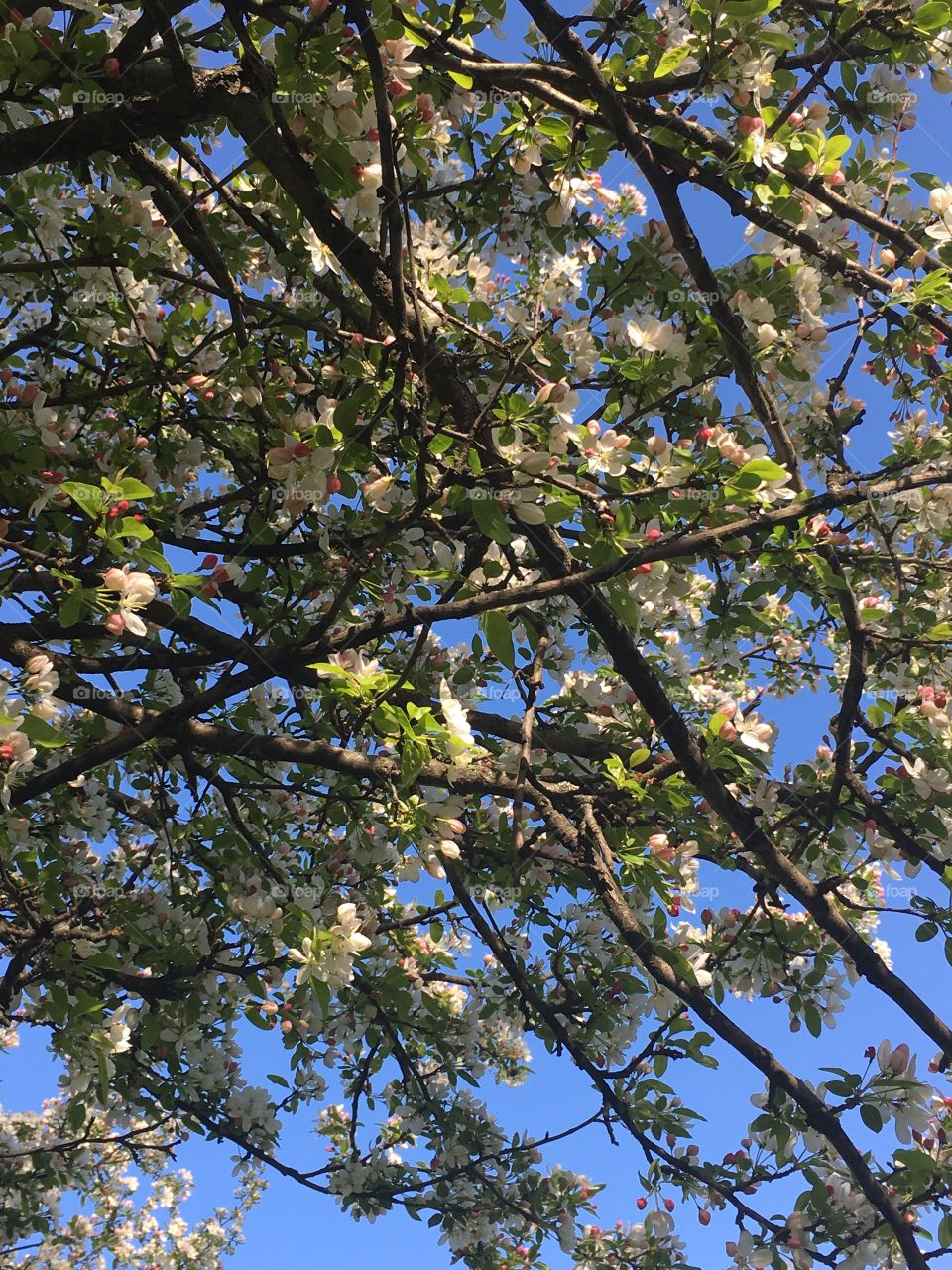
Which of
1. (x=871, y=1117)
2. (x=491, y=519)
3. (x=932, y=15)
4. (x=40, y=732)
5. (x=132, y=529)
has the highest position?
(x=932, y=15)

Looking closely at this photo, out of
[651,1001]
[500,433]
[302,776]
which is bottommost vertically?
[651,1001]

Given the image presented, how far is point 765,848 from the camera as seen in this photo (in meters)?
2.69

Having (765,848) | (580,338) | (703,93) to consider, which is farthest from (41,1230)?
(703,93)

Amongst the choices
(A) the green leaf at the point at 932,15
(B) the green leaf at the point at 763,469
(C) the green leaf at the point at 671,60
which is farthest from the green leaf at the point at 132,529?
(A) the green leaf at the point at 932,15

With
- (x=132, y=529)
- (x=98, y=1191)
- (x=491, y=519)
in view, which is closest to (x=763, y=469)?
(x=491, y=519)

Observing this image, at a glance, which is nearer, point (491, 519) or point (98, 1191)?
point (491, 519)

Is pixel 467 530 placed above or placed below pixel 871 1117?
above

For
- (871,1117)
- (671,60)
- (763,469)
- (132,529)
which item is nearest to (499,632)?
(763,469)

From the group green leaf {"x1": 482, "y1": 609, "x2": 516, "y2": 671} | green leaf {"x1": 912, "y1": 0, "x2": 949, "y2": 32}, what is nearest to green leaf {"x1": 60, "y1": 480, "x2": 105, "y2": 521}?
green leaf {"x1": 482, "y1": 609, "x2": 516, "y2": 671}

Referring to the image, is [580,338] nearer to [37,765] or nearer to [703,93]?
[703,93]

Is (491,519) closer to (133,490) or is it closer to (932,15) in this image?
(133,490)

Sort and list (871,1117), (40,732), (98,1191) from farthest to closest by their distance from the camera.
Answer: (98,1191) → (871,1117) → (40,732)

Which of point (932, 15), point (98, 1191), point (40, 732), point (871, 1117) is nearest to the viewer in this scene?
point (40, 732)

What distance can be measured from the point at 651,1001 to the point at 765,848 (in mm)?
625
